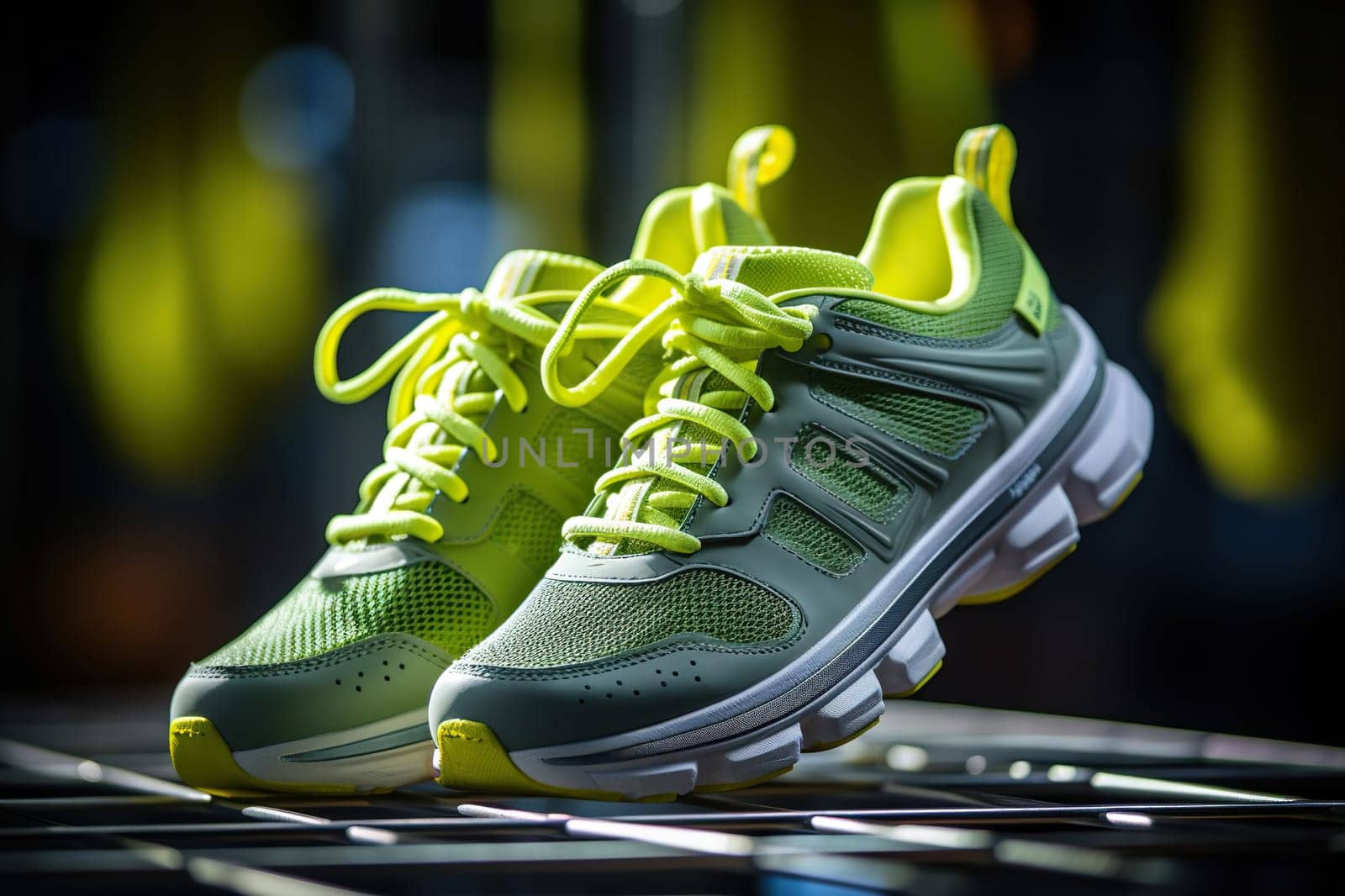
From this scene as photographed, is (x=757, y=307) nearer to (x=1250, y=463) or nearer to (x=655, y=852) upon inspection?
(x=655, y=852)

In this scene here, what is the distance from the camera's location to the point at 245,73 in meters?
2.83

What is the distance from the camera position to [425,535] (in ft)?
2.89

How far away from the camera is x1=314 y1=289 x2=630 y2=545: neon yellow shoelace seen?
35.6 inches

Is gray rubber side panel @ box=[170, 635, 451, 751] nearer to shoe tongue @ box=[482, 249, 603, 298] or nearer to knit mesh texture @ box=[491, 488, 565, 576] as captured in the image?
knit mesh texture @ box=[491, 488, 565, 576]

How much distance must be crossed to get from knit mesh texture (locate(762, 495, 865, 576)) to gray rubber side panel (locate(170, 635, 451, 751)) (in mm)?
221

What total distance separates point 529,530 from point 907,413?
10.3 inches

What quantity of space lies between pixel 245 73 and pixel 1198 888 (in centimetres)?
269

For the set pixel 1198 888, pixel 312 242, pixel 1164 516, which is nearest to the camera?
pixel 1198 888

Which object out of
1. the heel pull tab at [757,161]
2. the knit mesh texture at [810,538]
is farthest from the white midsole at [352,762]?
the heel pull tab at [757,161]

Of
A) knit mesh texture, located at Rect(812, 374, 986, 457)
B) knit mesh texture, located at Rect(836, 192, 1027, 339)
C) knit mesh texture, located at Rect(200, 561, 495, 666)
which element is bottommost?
knit mesh texture, located at Rect(200, 561, 495, 666)

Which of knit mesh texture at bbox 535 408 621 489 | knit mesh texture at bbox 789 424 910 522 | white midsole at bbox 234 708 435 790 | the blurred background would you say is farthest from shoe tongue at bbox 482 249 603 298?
the blurred background

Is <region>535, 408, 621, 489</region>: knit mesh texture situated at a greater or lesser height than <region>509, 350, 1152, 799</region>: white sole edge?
greater

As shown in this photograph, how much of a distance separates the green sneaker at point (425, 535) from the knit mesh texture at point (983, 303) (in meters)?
0.15

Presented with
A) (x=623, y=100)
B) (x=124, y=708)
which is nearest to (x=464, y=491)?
(x=124, y=708)
